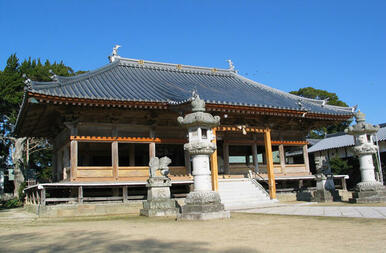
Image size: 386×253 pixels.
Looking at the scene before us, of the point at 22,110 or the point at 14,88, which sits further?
the point at 14,88

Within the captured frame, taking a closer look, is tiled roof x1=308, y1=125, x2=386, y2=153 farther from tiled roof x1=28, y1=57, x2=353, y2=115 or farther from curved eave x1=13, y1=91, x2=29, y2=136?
curved eave x1=13, y1=91, x2=29, y2=136

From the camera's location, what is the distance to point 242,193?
681 inches

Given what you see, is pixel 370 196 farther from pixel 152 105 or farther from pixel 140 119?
pixel 140 119

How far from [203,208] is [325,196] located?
324 inches

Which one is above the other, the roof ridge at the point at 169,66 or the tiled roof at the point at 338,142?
the roof ridge at the point at 169,66

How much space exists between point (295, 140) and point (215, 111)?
7267mm

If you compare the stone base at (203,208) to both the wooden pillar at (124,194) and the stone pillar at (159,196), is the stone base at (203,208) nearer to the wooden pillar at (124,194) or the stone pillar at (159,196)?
the stone pillar at (159,196)

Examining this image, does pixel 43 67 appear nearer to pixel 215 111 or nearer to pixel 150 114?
pixel 150 114

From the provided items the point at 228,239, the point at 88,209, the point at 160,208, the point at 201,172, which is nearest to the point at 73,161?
the point at 88,209

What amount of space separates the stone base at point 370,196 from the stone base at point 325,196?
5.81 ft

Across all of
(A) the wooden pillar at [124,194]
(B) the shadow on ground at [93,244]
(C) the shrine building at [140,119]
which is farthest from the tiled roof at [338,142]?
(B) the shadow on ground at [93,244]

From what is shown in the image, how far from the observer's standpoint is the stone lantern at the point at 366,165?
13.8m

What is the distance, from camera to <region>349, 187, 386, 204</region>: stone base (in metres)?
13.6

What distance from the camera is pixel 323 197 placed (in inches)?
623
